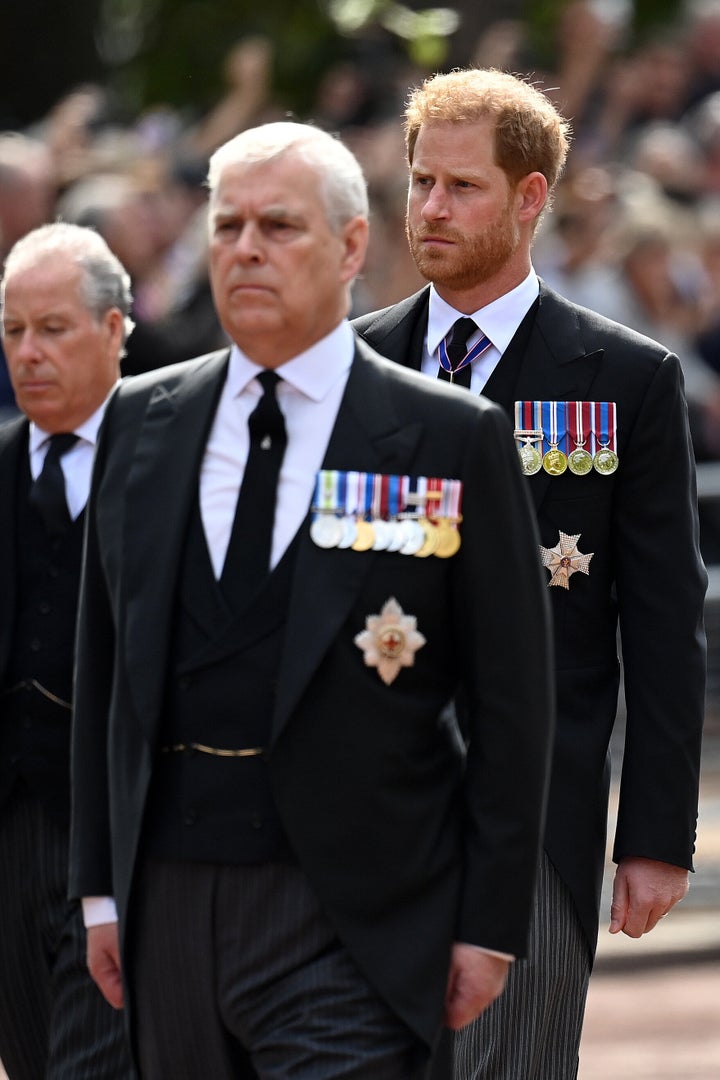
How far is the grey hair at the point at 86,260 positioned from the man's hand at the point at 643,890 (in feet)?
4.95

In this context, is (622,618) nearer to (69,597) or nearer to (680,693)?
(680,693)

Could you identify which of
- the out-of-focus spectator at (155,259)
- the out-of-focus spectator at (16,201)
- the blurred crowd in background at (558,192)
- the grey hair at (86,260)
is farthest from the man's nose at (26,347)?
the out-of-focus spectator at (155,259)

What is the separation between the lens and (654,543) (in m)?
3.97

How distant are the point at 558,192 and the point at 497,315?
5.69 meters

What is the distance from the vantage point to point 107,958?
3371 millimetres

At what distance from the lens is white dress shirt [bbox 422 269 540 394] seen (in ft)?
13.3

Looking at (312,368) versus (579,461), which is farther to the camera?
(579,461)

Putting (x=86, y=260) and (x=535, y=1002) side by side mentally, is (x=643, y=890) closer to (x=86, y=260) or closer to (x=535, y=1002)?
(x=535, y=1002)

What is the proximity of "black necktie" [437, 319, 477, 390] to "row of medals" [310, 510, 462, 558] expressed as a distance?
34.4 inches

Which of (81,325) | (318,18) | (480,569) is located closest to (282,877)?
(480,569)

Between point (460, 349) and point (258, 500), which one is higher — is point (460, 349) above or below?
above

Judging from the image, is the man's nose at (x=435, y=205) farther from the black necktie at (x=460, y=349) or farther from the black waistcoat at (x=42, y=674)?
the black waistcoat at (x=42, y=674)

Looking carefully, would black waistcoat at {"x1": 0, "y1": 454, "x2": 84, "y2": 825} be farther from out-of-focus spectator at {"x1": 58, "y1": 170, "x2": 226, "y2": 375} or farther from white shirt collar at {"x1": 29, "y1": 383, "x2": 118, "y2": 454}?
out-of-focus spectator at {"x1": 58, "y1": 170, "x2": 226, "y2": 375}

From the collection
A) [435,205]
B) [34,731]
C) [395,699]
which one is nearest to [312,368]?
[395,699]
